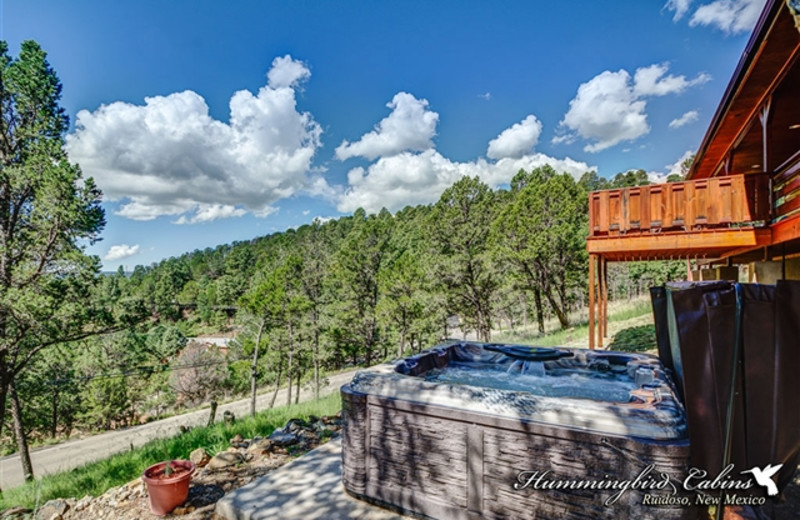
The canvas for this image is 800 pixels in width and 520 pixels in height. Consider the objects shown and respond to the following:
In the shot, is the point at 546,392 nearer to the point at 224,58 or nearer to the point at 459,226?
the point at 224,58

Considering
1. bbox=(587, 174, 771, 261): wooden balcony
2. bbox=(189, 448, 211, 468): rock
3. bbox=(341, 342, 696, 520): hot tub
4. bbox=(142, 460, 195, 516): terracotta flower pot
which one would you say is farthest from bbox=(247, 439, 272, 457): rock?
bbox=(587, 174, 771, 261): wooden balcony

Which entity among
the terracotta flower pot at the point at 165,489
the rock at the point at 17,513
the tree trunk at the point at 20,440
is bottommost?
the tree trunk at the point at 20,440

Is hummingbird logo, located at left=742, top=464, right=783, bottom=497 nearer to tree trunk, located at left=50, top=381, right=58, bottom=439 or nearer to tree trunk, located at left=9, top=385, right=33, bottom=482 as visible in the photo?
tree trunk, located at left=9, top=385, right=33, bottom=482

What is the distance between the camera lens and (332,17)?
653 centimetres

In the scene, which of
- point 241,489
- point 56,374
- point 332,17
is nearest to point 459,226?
point 332,17

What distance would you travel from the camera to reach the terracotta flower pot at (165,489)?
2457mm

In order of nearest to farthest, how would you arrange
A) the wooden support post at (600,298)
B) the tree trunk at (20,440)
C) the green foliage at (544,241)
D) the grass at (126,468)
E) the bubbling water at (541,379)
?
1. the bubbling water at (541,379)
2. the grass at (126,468)
3. the wooden support post at (600,298)
4. the tree trunk at (20,440)
5. the green foliage at (544,241)

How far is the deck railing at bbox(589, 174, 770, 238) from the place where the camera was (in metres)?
4.29

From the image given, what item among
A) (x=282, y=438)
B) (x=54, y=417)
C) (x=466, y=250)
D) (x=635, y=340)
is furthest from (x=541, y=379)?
(x=54, y=417)

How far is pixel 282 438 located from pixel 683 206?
5808 millimetres

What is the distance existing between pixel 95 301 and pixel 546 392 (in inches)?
378

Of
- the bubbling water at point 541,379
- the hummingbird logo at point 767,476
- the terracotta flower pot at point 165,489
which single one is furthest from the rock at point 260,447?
the hummingbird logo at point 767,476

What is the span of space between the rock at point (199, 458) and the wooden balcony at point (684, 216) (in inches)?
222

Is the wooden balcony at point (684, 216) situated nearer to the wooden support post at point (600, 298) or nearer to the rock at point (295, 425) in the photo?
the wooden support post at point (600, 298)
